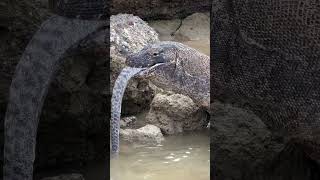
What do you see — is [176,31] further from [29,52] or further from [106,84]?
[29,52]

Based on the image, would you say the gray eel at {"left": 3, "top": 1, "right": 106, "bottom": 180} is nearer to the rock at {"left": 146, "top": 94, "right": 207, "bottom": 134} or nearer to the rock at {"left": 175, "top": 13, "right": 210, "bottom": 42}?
the rock at {"left": 146, "top": 94, "right": 207, "bottom": 134}

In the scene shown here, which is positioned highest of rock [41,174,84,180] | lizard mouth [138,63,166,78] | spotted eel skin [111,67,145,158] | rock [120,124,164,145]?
lizard mouth [138,63,166,78]

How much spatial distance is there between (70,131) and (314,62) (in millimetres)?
1345

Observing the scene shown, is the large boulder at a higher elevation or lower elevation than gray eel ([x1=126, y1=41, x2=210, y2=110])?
higher

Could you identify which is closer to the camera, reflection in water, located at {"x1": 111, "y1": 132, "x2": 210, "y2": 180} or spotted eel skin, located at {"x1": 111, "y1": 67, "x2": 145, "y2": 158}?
spotted eel skin, located at {"x1": 111, "y1": 67, "x2": 145, "y2": 158}

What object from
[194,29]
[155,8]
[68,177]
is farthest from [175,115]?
[194,29]

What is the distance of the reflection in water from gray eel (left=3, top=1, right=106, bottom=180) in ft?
4.99

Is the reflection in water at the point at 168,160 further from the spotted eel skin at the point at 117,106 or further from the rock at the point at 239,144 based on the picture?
the rock at the point at 239,144

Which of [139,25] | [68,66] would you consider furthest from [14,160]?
[139,25]

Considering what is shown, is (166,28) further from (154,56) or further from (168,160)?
(168,160)

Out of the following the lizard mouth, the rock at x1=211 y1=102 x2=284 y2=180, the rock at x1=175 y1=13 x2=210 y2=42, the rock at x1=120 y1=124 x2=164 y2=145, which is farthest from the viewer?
the rock at x1=175 y1=13 x2=210 y2=42

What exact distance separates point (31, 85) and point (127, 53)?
270 cm

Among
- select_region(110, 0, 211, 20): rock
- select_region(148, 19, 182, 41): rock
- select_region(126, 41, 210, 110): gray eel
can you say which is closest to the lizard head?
select_region(126, 41, 210, 110): gray eel

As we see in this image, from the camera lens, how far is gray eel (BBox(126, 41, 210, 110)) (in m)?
5.43
